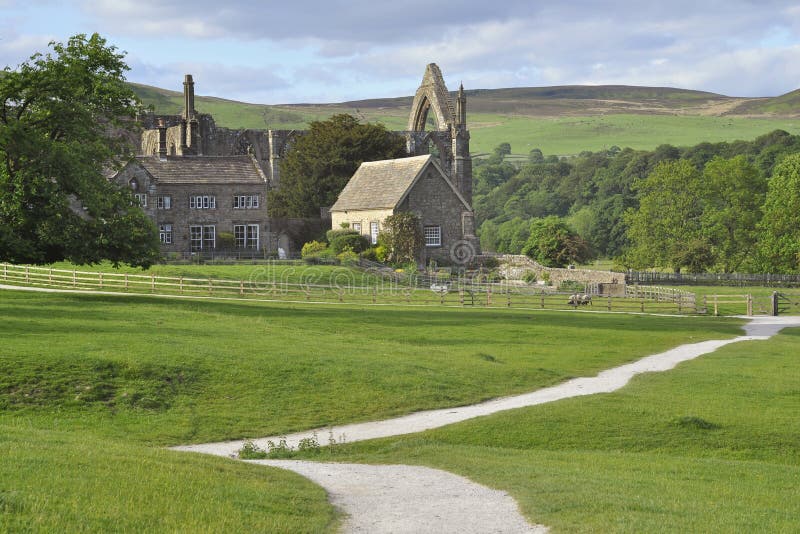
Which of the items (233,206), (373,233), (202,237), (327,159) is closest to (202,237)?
(202,237)

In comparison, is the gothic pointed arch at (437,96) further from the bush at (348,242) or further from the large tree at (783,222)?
the bush at (348,242)

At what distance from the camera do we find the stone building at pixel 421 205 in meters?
73.2

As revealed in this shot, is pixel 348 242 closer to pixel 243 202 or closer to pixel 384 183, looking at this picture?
pixel 384 183

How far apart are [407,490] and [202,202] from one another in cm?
6532

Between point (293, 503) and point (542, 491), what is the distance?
3374 mm

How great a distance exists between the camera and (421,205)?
73.9 metres

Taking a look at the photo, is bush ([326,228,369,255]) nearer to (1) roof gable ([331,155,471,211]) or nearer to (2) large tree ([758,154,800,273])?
(1) roof gable ([331,155,471,211])

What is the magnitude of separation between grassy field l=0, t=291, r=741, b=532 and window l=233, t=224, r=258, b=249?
3392 centimetres

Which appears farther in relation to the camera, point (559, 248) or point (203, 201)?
point (559, 248)

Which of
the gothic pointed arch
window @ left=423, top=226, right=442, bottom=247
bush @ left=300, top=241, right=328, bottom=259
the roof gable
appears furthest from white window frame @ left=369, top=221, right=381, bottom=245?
the gothic pointed arch

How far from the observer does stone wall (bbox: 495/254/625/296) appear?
72.8 m

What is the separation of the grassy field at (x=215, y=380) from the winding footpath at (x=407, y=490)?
54 cm

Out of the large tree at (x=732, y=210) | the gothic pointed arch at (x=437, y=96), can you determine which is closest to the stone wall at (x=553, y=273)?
the large tree at (x=732, y=210)

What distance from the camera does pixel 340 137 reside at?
88562mm
